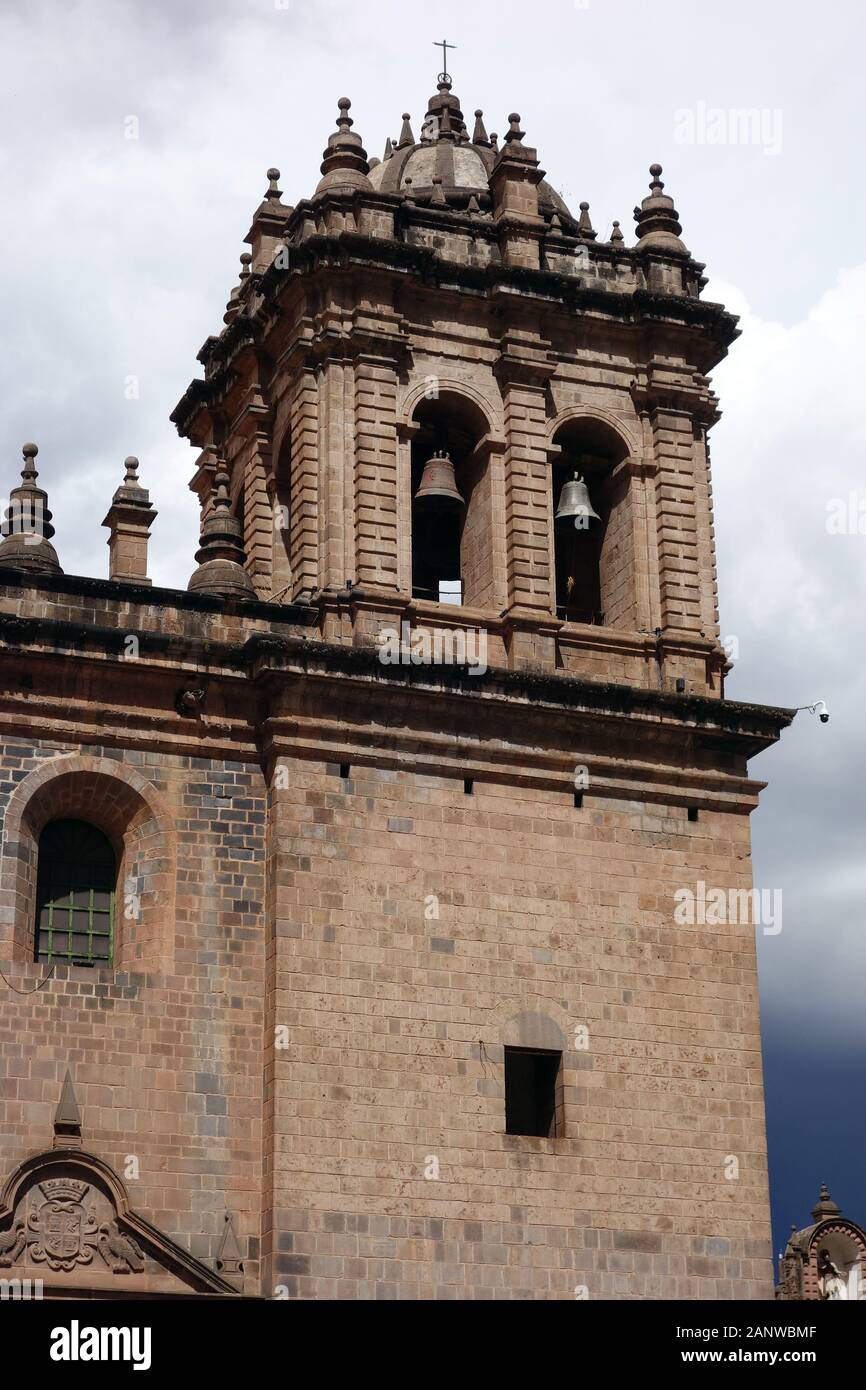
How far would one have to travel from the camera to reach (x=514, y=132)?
30.4 metres

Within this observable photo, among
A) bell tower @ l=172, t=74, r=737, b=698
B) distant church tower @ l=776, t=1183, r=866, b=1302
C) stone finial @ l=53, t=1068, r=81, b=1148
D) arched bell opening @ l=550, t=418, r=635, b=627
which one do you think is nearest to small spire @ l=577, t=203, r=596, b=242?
bell tower @ l=172, t=74, r=737, b=698

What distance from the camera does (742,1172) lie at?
26.6m

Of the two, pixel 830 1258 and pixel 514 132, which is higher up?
pixel 514 132

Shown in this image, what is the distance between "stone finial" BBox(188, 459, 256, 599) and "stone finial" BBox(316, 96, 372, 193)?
4008mm

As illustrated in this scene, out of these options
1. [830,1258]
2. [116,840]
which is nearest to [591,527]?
[116,840]

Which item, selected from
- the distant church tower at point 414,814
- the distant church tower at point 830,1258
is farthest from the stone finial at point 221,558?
the distant church tower at point 830,1258

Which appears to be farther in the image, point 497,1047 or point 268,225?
point 268,225

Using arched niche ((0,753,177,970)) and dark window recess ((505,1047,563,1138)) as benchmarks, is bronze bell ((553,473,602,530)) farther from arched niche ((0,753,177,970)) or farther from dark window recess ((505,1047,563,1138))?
dark window recess ((505,1047,563,1138))

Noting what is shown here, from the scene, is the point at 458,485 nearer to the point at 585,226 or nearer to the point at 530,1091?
the point at 585,226

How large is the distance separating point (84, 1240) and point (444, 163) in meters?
15.1

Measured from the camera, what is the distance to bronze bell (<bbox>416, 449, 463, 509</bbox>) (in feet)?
94.0

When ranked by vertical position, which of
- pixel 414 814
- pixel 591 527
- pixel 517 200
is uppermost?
pixel 517 200

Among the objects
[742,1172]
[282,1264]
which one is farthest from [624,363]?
[282,1264]
